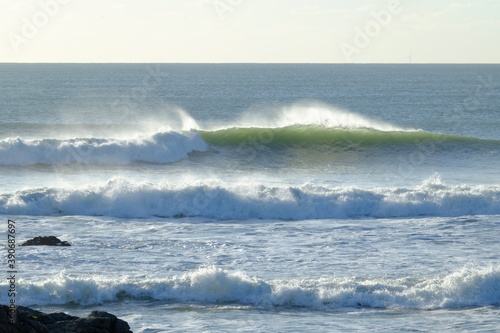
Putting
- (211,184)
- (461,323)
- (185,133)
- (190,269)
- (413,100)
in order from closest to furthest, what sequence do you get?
1. (461,323)
2. (190,269)
3. (211,184)
4. (185,133)
5. (413,100)

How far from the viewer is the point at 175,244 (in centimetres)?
1627

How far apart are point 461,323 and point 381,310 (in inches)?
49.8

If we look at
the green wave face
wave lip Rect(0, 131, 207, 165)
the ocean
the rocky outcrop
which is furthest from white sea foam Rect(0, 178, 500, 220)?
the green wave face

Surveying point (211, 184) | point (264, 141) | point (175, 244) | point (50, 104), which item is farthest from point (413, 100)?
point (175, 244)

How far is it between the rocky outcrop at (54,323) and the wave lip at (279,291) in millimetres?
2806

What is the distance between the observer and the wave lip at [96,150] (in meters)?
29.5

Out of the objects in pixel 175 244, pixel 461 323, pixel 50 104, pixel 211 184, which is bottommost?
pixel 461 323

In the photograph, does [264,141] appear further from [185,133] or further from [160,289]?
[160,289]

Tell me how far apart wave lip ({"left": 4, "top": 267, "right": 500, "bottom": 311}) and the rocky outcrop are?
2806mm

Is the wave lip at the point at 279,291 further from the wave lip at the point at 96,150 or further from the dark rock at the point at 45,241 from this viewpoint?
the wave lip at the point at 96,150

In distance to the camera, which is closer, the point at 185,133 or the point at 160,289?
the point at 160,289

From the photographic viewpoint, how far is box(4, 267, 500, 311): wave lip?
12.6m

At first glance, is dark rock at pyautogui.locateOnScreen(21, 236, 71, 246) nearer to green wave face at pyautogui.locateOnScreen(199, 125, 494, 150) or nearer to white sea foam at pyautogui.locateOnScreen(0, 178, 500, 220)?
white sea foam at pyautogui.locateOnScreen(0, 178, 500, 220)

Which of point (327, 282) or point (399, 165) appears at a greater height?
point (399, 165)
